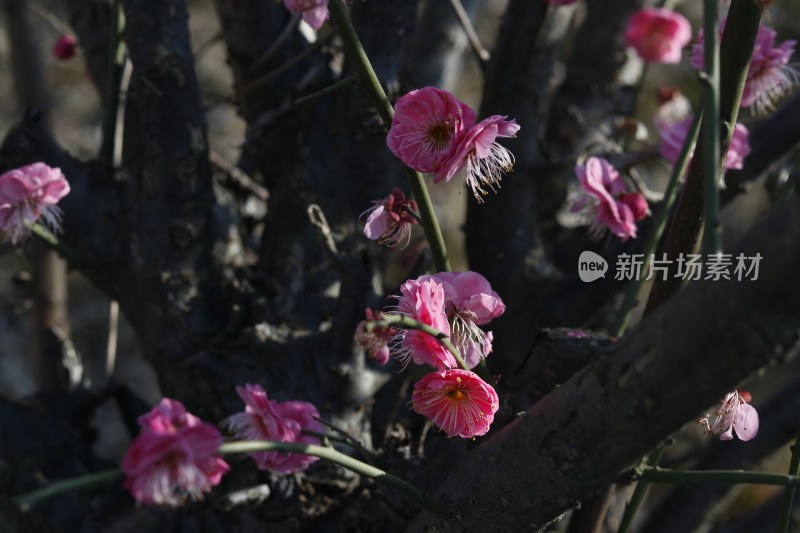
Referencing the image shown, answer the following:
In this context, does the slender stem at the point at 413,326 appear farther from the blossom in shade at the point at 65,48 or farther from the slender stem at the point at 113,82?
the blossom in shade at the point at 65,48

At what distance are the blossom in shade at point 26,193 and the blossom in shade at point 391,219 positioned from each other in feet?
1.17

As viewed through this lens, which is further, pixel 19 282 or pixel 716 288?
pixel 19 282

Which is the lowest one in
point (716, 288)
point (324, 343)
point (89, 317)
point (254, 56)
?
point (89, 317)

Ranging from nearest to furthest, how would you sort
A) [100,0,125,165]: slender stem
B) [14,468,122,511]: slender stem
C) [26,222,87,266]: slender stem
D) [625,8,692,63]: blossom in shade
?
[14,468,122,511]: slender stem, [26,222,87,266]: slender stem, [100,0,125,165]: slender stem, [625,8,692,63]: blossom in shade

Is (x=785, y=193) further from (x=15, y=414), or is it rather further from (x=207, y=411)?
(x=15, y=414)

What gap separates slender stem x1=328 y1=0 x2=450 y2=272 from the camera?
769 mm

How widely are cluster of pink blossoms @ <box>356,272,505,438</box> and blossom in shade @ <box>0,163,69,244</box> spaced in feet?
1.28

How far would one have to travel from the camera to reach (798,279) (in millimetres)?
625

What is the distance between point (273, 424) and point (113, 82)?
2.32ft

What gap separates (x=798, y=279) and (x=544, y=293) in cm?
92

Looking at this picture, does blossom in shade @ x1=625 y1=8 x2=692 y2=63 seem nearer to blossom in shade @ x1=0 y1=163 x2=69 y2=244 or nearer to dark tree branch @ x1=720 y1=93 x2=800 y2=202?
dark tree branch @ x1=720 y1=93 x2=800 y2=202

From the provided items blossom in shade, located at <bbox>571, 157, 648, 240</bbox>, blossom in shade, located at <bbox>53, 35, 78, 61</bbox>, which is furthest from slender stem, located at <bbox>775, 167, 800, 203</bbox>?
blossom in shade, located at <bbox>53, 35, 78, 61</bbox>

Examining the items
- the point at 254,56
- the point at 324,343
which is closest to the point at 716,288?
the point at 324,343

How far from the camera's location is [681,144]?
1.23 meters
